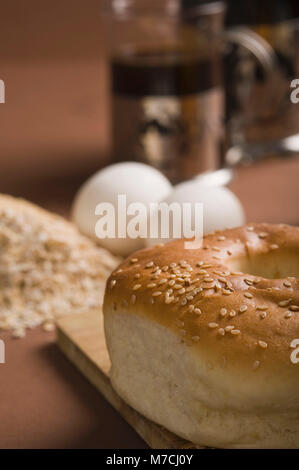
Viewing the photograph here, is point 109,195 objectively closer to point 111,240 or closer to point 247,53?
point 111,240

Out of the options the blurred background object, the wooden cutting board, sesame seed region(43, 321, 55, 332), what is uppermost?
the blurred background object

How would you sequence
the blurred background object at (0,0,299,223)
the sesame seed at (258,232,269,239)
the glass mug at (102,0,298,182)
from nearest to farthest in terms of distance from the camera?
the sesame seed at (258,232,269,239) → the glass mug at (102,0,298,182) → the blurred background object at (0,0,299,223)

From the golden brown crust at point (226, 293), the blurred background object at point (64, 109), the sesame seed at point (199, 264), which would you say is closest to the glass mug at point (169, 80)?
the blurred background object at point (64, 109)

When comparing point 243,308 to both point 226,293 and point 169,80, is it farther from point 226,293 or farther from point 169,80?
point 169,80

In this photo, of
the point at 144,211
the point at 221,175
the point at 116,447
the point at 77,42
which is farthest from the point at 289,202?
the point at 77,42

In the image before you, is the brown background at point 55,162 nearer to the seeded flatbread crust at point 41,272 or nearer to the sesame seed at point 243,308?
the seeded flatbread crust at point 41,272

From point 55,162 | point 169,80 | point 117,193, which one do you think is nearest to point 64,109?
point 55,162

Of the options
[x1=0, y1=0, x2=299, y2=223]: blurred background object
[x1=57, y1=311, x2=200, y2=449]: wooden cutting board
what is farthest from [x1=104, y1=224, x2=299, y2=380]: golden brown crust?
[x1=0, y1=0, x2=299, y2=223]: blurred background object

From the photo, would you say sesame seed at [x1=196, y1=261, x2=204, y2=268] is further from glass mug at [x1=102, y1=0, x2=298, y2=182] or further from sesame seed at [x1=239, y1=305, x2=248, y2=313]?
glass mug at [x1=102, y1=0, x2=298, y2=182]
